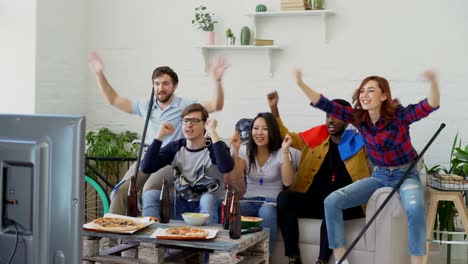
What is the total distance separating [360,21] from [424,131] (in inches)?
37.5

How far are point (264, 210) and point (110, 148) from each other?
6.15 ft

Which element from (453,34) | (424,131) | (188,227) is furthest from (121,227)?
(453,34)

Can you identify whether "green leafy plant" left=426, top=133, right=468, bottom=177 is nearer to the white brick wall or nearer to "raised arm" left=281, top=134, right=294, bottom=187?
the white brick wall

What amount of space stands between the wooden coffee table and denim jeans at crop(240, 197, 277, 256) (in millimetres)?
318

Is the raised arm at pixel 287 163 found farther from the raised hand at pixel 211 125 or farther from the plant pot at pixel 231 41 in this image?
the plant pot at pixel 231 41

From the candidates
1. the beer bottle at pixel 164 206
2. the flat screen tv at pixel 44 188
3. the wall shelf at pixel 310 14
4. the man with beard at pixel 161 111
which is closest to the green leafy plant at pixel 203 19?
the wall shelf at pixel 310 14

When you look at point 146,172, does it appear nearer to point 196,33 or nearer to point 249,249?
point 249,249

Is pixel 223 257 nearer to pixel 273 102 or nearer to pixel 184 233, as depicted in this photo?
pixel 184 233

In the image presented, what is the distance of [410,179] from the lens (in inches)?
149

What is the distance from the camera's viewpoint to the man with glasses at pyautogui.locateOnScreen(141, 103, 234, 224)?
4102mm

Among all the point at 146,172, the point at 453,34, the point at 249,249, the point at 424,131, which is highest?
the point at 453,34

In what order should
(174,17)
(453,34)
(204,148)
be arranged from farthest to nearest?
(174,17)
(453,34)
(204,148)

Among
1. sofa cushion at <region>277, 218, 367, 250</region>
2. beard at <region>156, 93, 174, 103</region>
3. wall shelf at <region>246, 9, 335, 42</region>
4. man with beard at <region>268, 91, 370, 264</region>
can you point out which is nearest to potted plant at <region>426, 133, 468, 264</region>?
man with beard at <region>268, 91, 370, 264</region>

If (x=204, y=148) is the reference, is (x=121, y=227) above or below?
below
